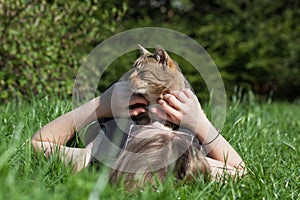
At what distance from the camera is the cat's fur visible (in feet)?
6.76

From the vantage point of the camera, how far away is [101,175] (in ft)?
4.91

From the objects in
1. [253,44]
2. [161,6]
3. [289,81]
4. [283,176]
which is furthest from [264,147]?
[289,81]

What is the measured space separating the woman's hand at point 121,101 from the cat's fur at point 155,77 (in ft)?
0.10

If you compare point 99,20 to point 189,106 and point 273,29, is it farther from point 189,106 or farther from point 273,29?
point 273,29

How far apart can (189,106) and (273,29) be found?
603cm

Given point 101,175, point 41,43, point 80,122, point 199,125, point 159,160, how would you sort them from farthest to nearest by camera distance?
point 41,43 < point 80,122 < point 199,125 < point 159,160 < point 101,175

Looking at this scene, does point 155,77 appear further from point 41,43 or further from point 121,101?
point 41,43

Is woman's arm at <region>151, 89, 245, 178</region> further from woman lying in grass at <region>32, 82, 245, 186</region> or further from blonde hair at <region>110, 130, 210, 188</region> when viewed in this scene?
blonde hair at <region>110, 130, 210, 188</region>

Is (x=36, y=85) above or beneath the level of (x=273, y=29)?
beneath

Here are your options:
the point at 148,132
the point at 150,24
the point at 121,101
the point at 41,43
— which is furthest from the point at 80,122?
the point at 150,24

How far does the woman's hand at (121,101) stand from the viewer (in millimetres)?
2088

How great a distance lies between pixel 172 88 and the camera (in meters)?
2.11

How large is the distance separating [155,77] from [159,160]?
35 centimetres

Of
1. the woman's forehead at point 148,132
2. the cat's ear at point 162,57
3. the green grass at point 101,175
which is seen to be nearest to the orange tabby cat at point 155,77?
the cat's ear at point 162,57
